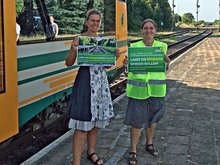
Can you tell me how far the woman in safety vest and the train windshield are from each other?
1.52 m

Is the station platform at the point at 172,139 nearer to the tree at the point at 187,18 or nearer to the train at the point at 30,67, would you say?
the train at the point at 30,67

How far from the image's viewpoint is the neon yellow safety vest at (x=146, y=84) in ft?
15.2

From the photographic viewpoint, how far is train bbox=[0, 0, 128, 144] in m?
4.20

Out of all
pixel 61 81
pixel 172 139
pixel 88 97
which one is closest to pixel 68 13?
pixel 61 81

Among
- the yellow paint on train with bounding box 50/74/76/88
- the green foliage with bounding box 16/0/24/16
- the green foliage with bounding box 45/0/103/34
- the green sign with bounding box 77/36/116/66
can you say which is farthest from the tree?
the green sign with bounding box 77/36/116/66

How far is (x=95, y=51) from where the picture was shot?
4203 millimetres

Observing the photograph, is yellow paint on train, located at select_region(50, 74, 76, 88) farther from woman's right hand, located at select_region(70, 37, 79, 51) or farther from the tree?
the tree

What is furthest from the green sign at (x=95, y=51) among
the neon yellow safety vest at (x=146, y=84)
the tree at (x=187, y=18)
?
the tree at (x=187, y=18)

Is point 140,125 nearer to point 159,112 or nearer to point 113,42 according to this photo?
point 159,112

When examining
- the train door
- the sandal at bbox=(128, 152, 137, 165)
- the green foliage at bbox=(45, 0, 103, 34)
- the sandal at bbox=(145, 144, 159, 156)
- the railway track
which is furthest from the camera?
the green foliage at bbox=(45, 0, 103, 34)

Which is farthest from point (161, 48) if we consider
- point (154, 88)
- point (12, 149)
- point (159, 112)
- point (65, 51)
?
point (12, 149)

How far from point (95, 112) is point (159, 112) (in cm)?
100

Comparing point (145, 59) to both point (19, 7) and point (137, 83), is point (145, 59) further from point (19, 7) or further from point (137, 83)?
point (19, 7)

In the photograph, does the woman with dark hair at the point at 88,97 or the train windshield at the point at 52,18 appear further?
the train windshield at the point at 52,18
